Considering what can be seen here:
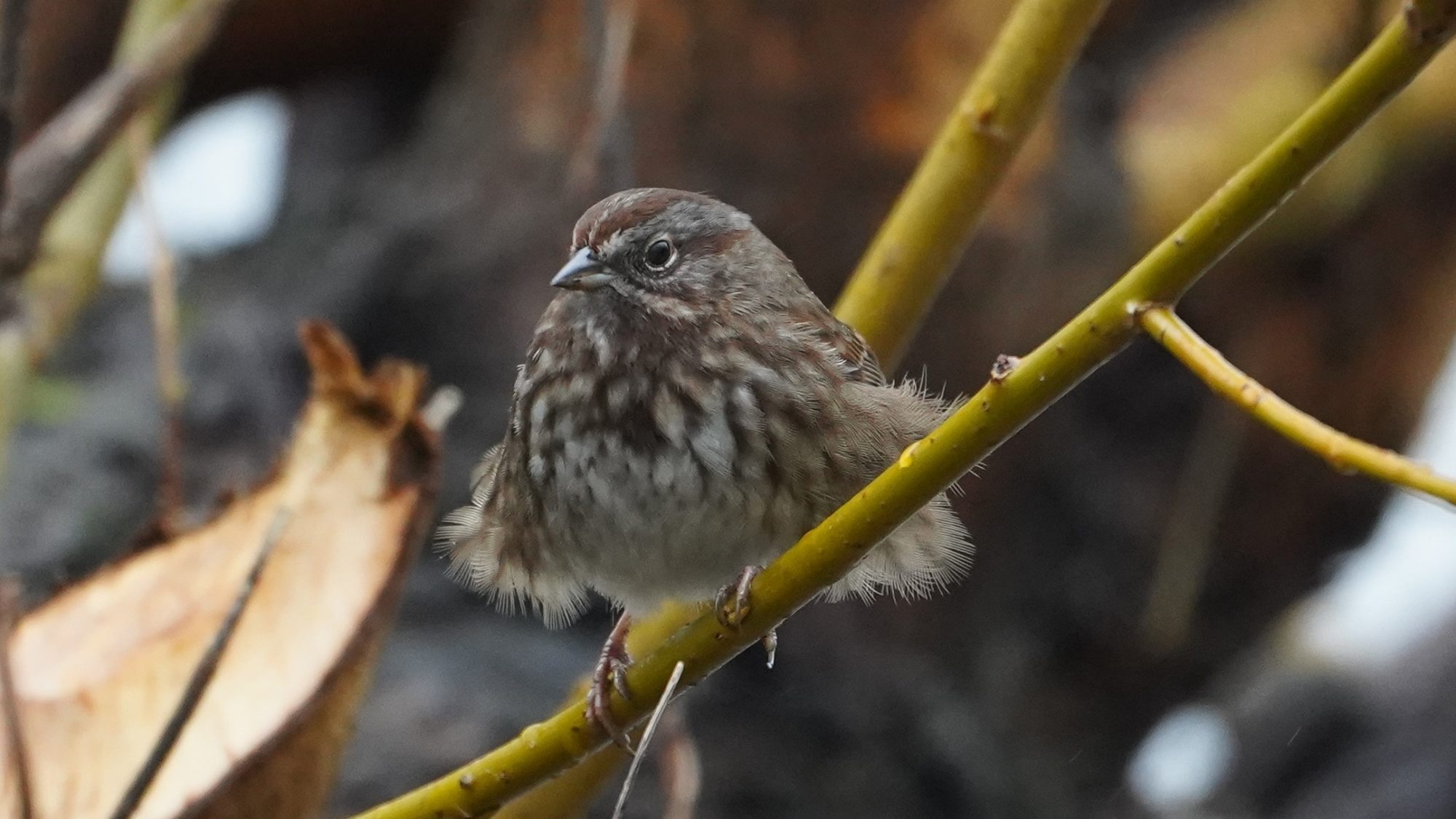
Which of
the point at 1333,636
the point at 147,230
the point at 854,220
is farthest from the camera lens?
the point at 1333,636

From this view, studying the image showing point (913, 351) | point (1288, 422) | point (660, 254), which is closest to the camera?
point (1288, 422)

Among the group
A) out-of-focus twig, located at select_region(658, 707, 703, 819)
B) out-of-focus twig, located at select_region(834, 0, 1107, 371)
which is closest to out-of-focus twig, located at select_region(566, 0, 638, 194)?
out-of-focus twig, located at select_region(834, 0, 1107, 371)

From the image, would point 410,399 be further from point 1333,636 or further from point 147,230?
point 1333,636

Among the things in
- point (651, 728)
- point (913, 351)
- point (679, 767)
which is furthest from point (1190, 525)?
point (651, 728)

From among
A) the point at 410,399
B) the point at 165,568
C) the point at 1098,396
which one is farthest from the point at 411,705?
the point at 1098,396

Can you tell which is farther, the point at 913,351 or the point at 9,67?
the point at 913,351

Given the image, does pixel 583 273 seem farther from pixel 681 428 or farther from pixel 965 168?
pixel 965 168
